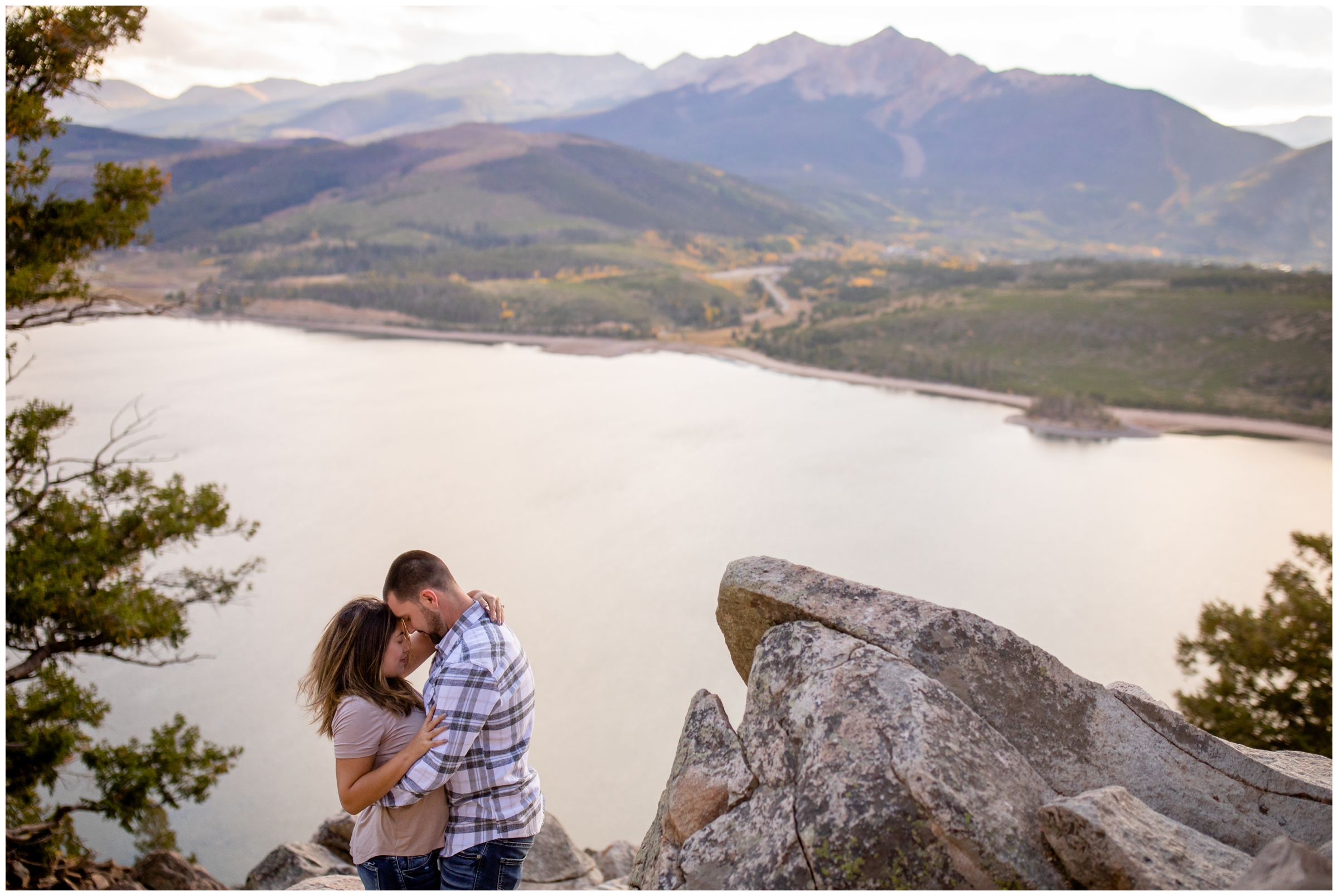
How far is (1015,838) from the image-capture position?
2.89 metres

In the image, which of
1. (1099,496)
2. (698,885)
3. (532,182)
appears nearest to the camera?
(698,885)

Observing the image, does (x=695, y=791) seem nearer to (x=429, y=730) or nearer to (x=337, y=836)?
(x=429, y=730)

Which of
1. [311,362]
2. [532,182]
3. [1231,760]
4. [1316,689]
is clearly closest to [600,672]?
[1316,689]

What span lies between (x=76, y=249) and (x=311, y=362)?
161 ft

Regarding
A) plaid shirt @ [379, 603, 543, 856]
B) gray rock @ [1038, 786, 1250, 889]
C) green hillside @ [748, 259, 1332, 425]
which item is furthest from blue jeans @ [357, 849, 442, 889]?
green hillside @ [748, 259, 1332, 425]

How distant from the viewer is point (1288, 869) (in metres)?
2.46

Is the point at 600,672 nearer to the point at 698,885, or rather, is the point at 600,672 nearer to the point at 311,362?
the point at 698,885

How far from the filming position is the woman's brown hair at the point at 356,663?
2.91 meters

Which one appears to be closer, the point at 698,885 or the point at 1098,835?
the point at 1098,835

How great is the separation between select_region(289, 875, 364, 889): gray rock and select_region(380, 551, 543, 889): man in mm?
1728

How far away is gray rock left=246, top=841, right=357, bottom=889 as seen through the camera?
6.16m

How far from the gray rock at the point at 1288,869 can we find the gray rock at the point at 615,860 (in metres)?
5.36

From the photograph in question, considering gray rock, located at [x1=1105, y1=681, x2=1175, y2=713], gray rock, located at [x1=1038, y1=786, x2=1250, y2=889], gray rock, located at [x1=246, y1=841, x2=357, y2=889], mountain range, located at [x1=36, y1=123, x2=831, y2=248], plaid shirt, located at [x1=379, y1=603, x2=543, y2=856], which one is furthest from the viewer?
mountain range, located at [x1=36, y1=123, x2=831, y2=248]

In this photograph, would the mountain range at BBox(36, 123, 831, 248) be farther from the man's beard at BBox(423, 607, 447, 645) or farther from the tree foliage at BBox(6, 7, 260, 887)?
the man's beard at BBox(423, 607, 447, 645)
